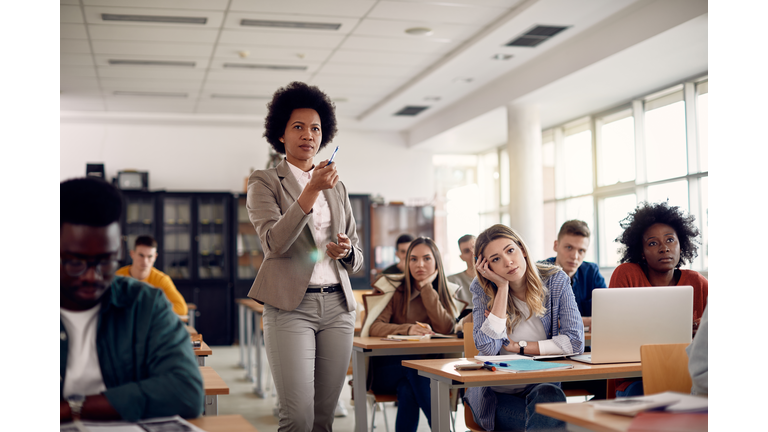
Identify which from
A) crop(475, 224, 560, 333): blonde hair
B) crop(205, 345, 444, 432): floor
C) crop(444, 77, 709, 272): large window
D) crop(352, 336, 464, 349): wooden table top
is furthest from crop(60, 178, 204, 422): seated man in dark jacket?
crop(444, 77, 709, 272): large window

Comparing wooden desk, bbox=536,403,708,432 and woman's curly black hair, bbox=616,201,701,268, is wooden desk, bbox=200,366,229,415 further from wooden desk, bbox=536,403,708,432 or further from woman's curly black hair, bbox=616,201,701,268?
woman's curly black hair, bbox=616,201,701,268

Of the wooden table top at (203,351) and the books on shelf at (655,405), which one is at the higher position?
the books on shelf at (655,405)

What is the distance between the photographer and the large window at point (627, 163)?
6039 mm

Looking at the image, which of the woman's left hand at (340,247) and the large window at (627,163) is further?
the large window at (627,163)

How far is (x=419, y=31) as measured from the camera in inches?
225

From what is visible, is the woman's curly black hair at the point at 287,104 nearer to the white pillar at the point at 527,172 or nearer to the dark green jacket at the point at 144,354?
the dark green jacket at the point at 144,354

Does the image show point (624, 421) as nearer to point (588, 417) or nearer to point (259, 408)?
point (588, 417)

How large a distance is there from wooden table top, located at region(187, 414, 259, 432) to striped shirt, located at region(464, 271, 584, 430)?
4.12ft

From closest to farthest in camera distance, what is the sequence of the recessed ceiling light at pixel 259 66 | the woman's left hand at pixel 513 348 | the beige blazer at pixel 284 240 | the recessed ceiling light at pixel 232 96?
1. the beige blazer at pixel 284 240
2. the woman's left hand at pixel 513 348
3. the recessed ceiling light at pixel 259 66
4. the recessed ceiling light at pixel 232 96

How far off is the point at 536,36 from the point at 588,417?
4876 mm

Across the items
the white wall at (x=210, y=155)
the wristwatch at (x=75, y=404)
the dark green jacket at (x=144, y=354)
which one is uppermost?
the white wall at (x=210, y=155)

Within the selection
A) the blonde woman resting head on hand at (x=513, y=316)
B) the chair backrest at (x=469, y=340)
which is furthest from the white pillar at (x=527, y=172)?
the blonde woman resting head on hand at (x=513, y=316)

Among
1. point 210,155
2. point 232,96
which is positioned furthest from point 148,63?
point 210,155

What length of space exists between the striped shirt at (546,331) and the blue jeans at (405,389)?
610 millimetres
